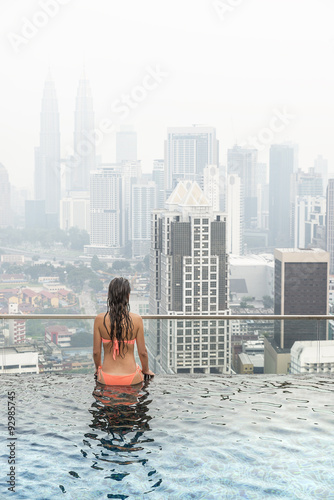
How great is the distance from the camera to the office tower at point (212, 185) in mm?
30675

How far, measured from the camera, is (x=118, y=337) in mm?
2871

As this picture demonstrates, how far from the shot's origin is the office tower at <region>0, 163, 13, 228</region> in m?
28.8

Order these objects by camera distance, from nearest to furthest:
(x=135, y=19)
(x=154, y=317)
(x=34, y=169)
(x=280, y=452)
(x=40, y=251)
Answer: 1. (x=280, y=452)
2. (x=154, y=317)
3. (x=40, y=251)
4. (x=34, y=169)
5. (x=135, y=19)

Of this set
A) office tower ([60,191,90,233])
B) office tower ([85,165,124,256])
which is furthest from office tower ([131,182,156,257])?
office tower ([60,191,90,233])

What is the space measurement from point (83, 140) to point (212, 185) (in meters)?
8.92

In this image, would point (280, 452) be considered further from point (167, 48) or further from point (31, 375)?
point (167, 48)

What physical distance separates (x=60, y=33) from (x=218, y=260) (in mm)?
18165

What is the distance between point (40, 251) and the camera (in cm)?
2834

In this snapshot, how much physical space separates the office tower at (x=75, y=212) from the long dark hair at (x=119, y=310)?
27.4 metres

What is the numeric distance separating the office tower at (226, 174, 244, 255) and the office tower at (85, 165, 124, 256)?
5508mm

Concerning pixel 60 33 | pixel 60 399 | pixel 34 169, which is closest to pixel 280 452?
pixel 60 399

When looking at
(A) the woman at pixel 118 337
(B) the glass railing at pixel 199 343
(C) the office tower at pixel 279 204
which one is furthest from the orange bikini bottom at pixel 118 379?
(C) the office tower at pixel 279 204

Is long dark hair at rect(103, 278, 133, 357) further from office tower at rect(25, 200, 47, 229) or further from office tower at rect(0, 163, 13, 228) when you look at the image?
office tower at rect(0, 163, 13, 228)

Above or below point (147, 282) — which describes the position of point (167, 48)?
above
